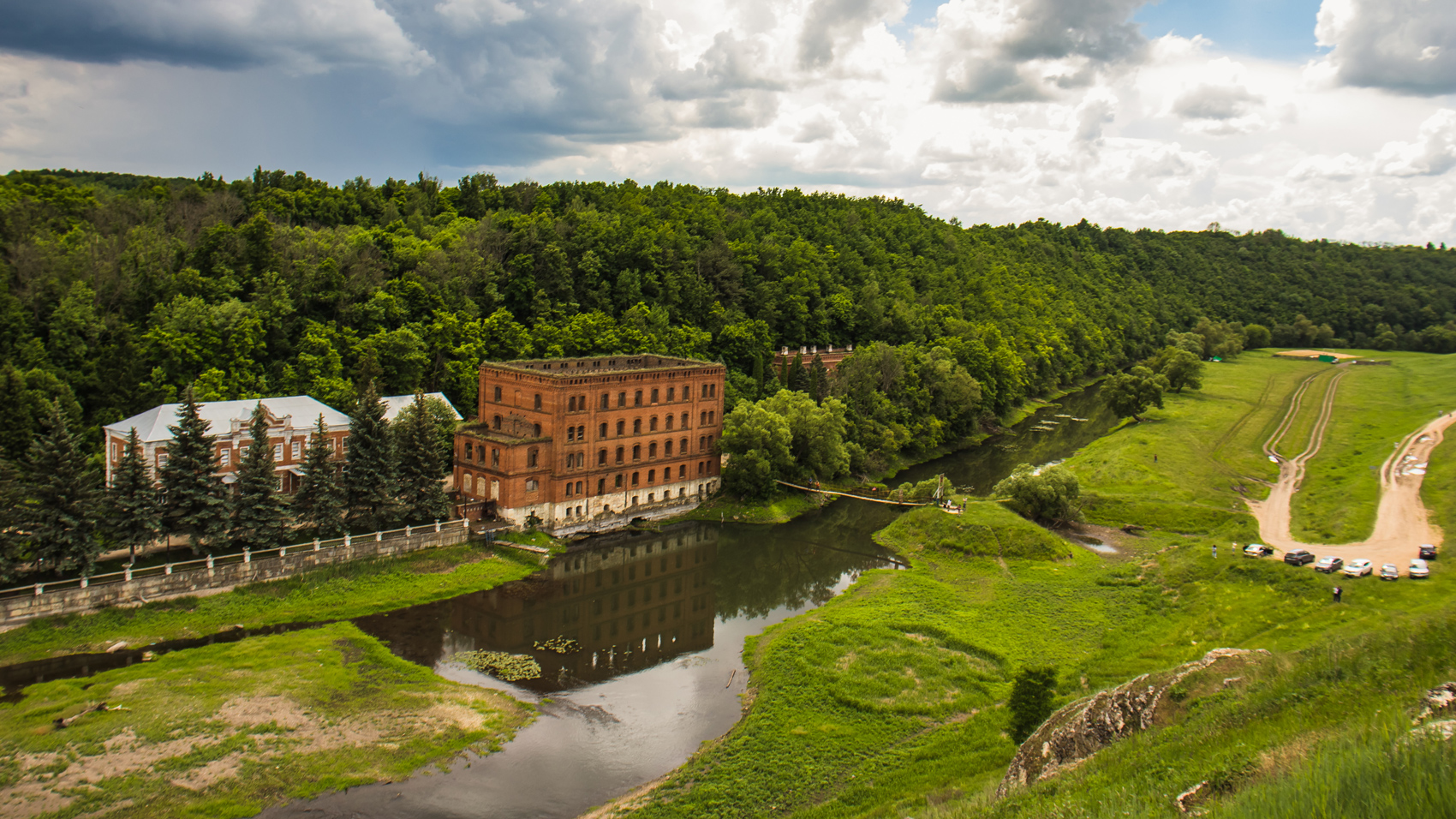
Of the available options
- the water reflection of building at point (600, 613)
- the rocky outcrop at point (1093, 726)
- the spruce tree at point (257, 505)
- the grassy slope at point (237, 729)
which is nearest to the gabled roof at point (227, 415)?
the spruce tree at point (257, 505)

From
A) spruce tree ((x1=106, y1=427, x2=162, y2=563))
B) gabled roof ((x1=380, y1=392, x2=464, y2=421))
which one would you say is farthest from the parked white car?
spruce tree ((x1=106, y1=427, x2=162, y2=563))

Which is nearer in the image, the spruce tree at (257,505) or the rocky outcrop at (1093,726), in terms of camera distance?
the rocky outcrop at (1093,726)

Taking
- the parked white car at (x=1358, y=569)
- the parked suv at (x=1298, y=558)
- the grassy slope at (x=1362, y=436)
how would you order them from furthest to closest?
the grassy slope at (x=1362, y=436) → the parked suv at (x=1298, y=558) → the parked white car at (x=1358, y=569)

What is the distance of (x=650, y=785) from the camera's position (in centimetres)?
2808

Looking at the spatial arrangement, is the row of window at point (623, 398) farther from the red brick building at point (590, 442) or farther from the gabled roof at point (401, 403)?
the gabled roof at point (401, 403)

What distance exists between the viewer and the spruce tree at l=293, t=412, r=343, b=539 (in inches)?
1758

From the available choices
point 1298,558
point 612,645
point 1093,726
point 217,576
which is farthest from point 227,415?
point 1298,558

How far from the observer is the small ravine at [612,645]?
27625mm

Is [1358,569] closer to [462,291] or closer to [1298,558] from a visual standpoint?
[1298,558]

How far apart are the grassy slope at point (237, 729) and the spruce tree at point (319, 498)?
9035 mm

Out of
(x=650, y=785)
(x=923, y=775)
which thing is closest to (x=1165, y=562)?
(x=923, y=775)

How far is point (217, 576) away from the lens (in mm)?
39812

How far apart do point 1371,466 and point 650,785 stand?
66.1 m

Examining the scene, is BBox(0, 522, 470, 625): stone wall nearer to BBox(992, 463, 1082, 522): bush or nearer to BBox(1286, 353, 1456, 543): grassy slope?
BBox(992, 463, 1082, 522): bush
